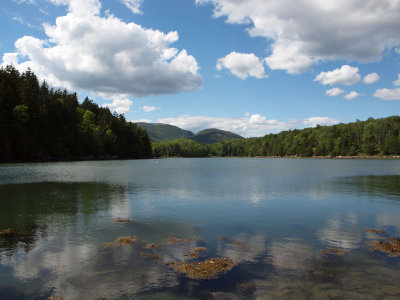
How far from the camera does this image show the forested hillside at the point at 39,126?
101562 millimetres

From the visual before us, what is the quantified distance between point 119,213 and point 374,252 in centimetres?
1819

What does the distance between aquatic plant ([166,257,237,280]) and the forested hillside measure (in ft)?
348

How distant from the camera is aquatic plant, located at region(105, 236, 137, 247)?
15031mm

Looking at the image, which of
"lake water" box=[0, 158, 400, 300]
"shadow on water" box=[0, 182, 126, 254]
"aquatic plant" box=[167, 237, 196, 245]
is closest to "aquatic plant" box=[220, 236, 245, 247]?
"lake water" box=[0, 158, 400, 300]

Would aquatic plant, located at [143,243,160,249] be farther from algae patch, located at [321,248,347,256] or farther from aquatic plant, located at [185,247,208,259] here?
algae patch, located at [321,248,347,256]

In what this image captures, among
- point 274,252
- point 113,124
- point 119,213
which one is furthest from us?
point 113,124

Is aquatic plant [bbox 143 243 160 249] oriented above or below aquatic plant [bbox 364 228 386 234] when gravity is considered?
above

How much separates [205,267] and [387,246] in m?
10.2

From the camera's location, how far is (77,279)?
35.1ft

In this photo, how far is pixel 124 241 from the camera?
611 inches

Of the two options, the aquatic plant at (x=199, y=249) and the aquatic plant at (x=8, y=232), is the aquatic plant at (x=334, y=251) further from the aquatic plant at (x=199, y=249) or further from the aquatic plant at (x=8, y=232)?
the aquatic plant at (x=8, y=232)

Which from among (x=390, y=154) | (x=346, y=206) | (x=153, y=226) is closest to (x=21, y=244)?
(x=153, y=226)

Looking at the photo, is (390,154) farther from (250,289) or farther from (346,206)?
(250,289)

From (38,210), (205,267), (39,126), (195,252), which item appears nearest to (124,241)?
(195,252)
